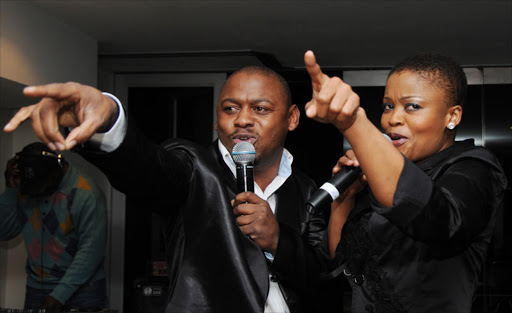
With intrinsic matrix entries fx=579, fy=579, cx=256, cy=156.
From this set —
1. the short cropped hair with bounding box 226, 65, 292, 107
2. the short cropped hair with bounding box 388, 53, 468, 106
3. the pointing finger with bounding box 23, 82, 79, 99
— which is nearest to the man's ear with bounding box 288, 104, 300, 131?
the short cropped hair with bounding box 226, 65, 292, 107

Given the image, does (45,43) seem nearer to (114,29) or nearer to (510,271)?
(114,29)

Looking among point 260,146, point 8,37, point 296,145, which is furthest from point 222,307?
point 296,145

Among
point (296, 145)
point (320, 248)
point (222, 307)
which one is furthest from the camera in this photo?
point (296, 145)

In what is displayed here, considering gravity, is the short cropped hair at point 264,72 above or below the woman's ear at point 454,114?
above

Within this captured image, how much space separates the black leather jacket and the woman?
0.20 meters

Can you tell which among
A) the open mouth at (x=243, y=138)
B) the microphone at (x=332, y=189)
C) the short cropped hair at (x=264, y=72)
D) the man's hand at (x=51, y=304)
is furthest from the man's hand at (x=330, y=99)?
the man's hand at (x=51, y=304)

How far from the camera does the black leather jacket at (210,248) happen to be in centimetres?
144

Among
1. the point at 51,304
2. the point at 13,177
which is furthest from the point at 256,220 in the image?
the point at 13,177

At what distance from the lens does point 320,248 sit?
163 cm

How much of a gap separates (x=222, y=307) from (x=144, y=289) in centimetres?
267

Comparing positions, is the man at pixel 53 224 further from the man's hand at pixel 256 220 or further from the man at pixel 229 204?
the man's hand at pixel 256 220

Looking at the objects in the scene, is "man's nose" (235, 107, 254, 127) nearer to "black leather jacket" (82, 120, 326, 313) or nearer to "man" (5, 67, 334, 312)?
"man" (5, 67, 334, 312)

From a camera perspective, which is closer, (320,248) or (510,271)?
(320,248)

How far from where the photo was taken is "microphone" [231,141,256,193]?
1473mm
